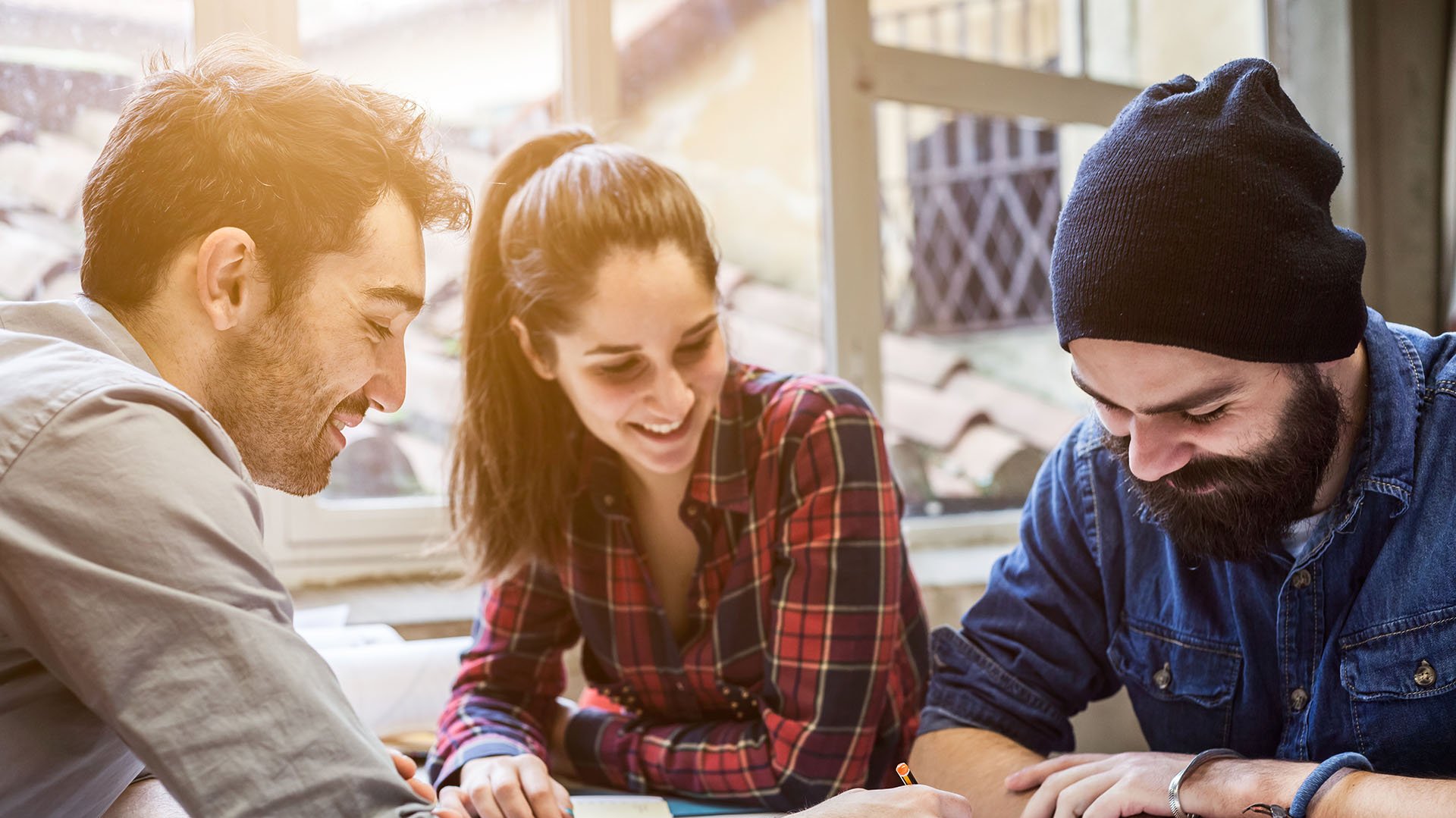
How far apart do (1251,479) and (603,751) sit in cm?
89

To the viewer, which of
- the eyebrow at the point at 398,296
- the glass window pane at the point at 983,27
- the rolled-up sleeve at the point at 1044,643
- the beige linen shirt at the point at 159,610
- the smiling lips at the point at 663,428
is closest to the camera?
the beige linen shirt at the point at 159,610

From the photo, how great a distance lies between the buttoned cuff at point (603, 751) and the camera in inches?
60.9

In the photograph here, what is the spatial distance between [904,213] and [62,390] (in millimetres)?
5104

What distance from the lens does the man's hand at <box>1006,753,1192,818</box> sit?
119 centimetres

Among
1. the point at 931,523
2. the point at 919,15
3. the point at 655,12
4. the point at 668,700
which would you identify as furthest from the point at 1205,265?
the point at 919,15

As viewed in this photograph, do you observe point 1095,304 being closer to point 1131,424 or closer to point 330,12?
point 1131,424

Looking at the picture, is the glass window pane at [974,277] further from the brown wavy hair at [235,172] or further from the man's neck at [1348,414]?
the brown wavy hair at [235,172]

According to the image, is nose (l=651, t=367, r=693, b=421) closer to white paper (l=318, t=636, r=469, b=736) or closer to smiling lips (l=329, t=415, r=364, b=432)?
smiling lips (l=329, t=415, r=364, b=432)

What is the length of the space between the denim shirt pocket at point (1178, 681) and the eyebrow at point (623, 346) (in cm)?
65

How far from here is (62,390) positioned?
0.82 metres

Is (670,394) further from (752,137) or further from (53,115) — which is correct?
(752,137)

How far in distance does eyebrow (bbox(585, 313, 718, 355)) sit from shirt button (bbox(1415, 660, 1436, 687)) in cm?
89

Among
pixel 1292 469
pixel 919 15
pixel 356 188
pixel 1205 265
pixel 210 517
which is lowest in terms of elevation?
pixel 1292 469

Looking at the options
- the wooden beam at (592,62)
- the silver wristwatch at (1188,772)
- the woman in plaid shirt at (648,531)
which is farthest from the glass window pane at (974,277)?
the silver wristwatch at (1188,772)
